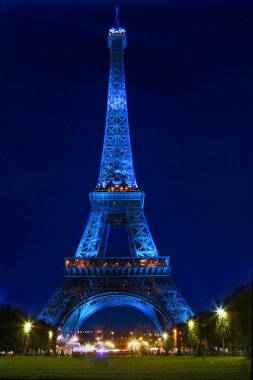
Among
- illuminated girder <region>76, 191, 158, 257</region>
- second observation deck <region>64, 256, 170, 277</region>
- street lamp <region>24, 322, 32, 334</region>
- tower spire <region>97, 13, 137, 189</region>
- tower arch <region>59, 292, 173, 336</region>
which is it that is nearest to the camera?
street lamp <region>24, 322, 32, 334</region>

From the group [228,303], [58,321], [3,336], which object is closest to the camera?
[228,303]

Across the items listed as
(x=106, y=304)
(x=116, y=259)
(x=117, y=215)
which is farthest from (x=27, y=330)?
(x=117, y=215)

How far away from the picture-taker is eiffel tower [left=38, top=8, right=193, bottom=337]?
87.4m

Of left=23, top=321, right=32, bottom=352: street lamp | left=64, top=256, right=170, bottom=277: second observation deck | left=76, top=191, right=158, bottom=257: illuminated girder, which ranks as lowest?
left=23, top=321, right=32, bottom=352: street lamp

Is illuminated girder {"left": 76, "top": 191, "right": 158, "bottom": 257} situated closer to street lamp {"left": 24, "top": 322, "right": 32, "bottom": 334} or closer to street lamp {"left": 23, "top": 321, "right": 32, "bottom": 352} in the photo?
street lamp {"left": 23, "top": 321, "right": 32, "bottom": 352}

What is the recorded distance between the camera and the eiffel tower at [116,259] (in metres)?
87.4

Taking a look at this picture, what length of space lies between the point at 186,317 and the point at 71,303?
728 inches

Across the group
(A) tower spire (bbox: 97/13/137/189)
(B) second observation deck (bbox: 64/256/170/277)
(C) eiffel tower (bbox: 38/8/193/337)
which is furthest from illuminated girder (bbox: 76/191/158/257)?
(A) tower spire (bbox: 97/13/137/189)

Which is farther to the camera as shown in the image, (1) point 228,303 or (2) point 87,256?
(2) point 87,256

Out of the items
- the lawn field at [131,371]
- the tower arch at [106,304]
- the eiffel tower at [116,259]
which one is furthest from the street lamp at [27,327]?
the lawn field at [131,371]

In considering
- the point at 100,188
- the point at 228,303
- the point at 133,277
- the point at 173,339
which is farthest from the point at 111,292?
the point at 228,303

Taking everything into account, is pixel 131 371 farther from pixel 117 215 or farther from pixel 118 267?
pixel 117 215

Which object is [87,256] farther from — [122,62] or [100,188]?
[122,62]

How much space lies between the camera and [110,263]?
9244cm
